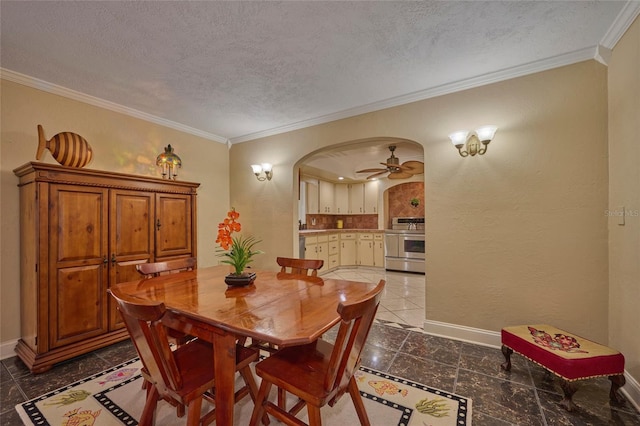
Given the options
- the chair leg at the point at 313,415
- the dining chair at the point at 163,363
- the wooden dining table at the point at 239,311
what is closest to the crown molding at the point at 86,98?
the wooden dining table at the point at 239,311

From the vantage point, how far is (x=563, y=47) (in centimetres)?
211

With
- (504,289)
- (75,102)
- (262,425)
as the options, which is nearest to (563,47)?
(504,289)

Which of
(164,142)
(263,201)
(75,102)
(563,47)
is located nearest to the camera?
(563,47)

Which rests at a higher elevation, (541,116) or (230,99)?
(230,99)

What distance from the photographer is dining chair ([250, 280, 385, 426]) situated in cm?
111

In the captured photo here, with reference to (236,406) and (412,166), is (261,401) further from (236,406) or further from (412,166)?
(412,166)

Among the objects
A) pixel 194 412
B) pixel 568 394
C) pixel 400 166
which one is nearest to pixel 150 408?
pixel 194 412

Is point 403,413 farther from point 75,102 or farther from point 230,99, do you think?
point 75,102

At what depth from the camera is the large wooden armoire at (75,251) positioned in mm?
2154

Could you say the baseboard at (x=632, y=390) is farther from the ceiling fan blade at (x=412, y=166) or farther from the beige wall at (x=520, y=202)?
the ceiling fan blade at (x=412, y=166)

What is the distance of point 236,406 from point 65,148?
2.66 m

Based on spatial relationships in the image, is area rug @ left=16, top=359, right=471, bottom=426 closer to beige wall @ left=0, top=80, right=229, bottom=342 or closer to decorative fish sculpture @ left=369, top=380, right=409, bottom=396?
decorative fish sculpture @ left=369, top=380, right=409, bottom=396

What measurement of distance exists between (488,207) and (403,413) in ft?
6.31

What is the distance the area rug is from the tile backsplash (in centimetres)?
513
